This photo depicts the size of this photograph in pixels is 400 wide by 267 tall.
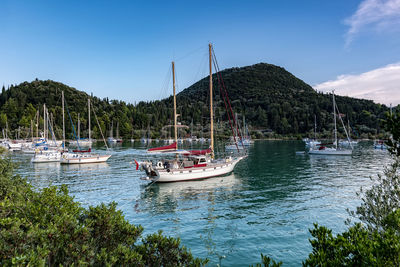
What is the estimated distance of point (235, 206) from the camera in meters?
18.7

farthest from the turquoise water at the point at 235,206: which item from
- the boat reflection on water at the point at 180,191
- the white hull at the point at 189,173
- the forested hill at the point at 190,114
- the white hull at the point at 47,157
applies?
the forested hill at the point at 190,114

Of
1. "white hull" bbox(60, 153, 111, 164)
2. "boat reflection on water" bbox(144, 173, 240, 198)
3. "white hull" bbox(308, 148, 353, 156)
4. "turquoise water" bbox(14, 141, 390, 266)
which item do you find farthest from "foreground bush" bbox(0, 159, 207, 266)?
"white hull" bbox(308, 148, 353, 156)

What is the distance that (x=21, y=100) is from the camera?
15312cm

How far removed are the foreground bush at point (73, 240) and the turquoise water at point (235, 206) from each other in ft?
19.8

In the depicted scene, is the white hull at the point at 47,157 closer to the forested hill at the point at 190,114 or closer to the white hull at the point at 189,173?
the white hull at the point at 189,173

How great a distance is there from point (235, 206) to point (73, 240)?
15045mm

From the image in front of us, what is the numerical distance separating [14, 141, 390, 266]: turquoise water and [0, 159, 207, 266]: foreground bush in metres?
6.03

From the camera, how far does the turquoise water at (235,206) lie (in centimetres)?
1220

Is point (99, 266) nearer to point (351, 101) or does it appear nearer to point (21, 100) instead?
point (21, 100)

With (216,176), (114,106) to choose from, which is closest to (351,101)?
(114,106)

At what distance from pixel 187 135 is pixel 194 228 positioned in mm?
135450

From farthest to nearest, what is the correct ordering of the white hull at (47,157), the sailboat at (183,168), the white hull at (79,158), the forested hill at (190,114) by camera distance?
the forested hill at (190,114) → the white hull at (47,157) → the white hull at (79,158) → the sailboat at (183,168)

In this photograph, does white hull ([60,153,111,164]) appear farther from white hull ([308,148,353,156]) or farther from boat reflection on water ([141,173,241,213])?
white hull ([308,148,353,156])

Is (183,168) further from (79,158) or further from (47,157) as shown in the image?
(47,157)
